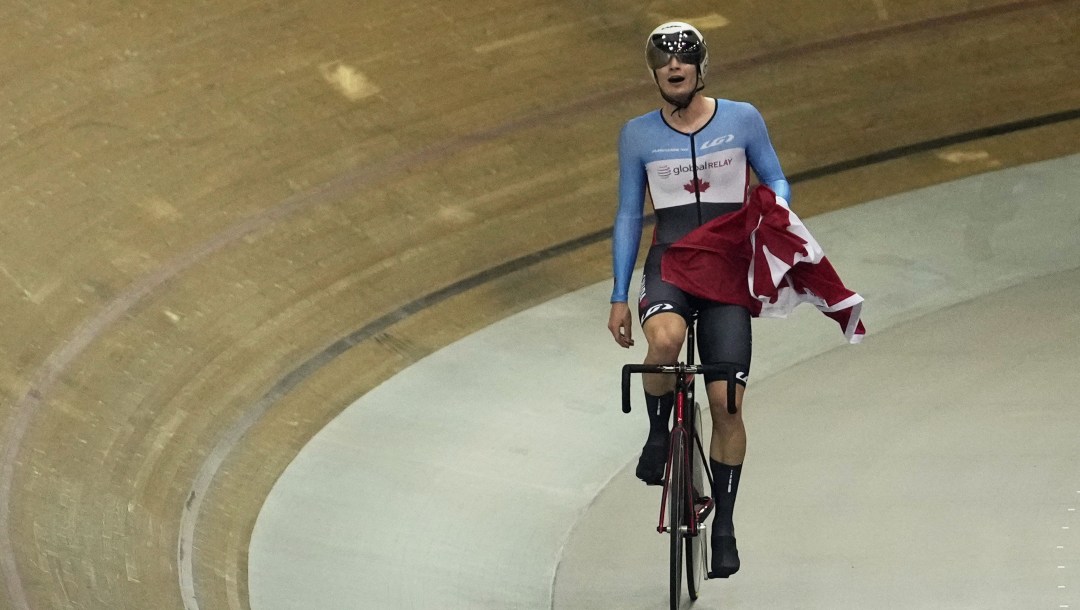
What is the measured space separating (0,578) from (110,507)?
0.59 metres

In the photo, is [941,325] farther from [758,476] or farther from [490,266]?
[490,266]

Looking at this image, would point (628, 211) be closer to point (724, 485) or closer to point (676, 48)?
point (676, 48)

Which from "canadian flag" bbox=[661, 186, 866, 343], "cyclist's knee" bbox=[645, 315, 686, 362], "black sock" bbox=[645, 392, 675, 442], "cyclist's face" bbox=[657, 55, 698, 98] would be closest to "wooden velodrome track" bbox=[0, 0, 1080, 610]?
"black sock" bbox=[645, 392, 675, 442]

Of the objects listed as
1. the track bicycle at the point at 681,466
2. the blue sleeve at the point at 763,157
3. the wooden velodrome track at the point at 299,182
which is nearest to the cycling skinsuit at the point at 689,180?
the blue sleeve at the point at 763,157

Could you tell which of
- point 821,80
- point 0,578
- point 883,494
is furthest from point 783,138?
point 0,578

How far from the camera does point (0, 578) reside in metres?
3.45

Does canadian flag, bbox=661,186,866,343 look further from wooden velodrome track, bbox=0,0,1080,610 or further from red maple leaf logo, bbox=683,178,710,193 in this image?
wooden velodrome track, bbox=0,0,1080,610

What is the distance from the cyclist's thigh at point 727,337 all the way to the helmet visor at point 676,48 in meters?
0.55

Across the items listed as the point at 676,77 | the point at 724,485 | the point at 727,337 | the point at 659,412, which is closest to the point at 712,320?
the point at 727,337

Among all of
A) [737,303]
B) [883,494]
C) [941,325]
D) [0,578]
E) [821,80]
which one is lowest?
[0,578]

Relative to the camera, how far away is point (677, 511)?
3.49 metres

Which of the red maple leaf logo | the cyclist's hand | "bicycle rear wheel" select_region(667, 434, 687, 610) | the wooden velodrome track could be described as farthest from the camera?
the wooden velodrome track

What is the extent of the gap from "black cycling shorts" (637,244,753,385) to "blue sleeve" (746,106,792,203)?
0.31 metres

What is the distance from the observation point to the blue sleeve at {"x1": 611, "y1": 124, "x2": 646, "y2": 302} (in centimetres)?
368
